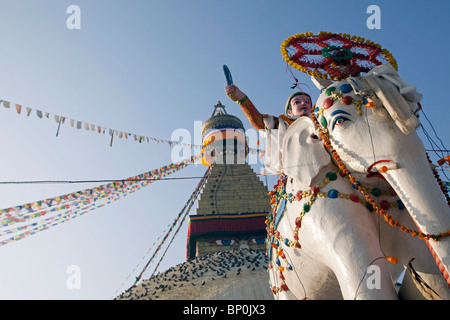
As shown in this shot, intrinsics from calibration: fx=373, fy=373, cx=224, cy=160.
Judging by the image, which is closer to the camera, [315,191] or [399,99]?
[399,99]

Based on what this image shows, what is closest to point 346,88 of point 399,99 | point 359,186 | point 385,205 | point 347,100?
point 347,100

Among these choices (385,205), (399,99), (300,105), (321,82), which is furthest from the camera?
(300,105)

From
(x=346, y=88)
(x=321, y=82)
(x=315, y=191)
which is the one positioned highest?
(x=321, y=82)

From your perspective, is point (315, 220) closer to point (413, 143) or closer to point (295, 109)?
point (413, 143)

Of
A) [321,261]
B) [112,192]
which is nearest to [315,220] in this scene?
[321,261]

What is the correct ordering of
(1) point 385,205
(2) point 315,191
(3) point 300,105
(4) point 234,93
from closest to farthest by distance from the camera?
(1) point 385,205, (2) point 315,191, (4) point 234,93, (3) point 300,105

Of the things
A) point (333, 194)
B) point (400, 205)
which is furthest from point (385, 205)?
point (333, 194)

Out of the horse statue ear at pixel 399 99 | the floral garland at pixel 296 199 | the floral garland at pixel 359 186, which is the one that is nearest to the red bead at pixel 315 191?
the floral garland at pixel 296 199

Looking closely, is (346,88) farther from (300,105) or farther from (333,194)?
(300,105)

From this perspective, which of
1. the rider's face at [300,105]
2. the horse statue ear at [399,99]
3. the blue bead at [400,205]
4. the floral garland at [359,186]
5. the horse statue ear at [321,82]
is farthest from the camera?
the rider's face at [300,105]

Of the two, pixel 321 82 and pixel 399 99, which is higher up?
pixel 321 82

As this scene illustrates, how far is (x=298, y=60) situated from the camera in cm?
372

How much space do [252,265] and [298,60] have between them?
826 centimetres

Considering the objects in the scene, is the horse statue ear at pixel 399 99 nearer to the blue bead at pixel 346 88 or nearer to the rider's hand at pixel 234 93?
the blue bead at pixel 346 88
